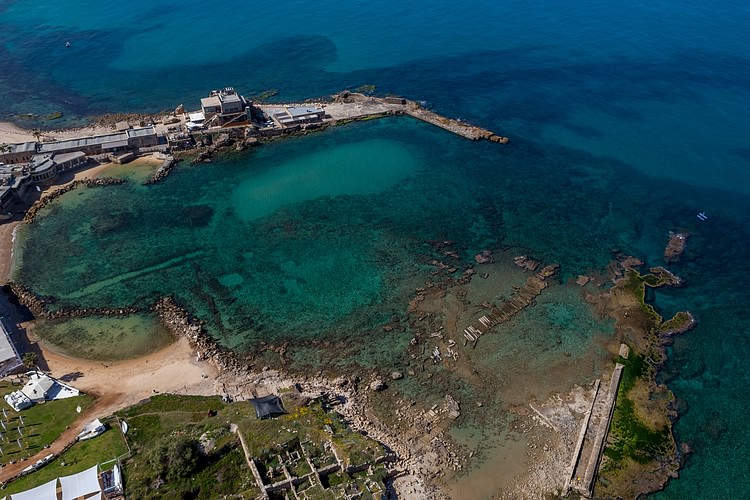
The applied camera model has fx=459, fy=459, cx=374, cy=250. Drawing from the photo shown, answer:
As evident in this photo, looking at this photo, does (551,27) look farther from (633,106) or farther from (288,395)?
(288,395)

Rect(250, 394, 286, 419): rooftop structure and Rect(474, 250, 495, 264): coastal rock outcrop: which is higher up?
Rect(250, 394, 286, 419): rooftop structure

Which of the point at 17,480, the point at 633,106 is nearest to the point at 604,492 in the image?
the point at 17,480

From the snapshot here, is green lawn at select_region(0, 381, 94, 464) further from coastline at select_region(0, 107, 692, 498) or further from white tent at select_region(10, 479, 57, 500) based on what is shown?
white tent at select_region(10, 479, 57, 500)

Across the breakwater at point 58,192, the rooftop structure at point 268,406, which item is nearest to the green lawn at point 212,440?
the rooftop structure at point 268,406

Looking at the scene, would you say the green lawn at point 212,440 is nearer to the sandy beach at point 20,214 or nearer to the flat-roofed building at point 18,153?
the sandy beach at point 20,214

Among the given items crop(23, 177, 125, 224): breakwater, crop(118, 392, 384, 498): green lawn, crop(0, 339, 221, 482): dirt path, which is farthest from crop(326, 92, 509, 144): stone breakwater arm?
→ crop(118, 392, 384, 498): green lawn
